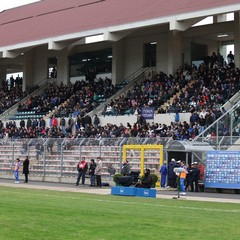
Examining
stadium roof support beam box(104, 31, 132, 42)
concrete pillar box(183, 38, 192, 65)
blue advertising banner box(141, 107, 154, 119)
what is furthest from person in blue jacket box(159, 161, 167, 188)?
concrete pillar box(183, 38, 192, 65)

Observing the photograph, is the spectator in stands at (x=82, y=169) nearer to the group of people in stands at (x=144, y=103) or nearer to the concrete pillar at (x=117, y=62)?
the group of people in stands at (x=144, y=103)

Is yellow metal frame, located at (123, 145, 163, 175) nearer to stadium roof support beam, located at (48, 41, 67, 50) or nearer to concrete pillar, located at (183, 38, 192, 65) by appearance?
concrete pillar, located at (183, 38, 192, 65)

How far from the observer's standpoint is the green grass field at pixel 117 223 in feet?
38.4

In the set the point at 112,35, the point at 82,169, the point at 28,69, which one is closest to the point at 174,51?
the point at 112,35

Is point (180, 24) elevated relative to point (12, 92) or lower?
elevated

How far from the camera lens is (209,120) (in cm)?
3453

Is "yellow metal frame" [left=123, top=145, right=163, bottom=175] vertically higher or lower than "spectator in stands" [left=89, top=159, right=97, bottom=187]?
higher

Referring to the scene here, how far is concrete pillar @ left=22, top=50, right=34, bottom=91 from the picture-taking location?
201 feet

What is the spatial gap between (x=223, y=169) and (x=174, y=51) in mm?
19692

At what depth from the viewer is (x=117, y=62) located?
5275 cm

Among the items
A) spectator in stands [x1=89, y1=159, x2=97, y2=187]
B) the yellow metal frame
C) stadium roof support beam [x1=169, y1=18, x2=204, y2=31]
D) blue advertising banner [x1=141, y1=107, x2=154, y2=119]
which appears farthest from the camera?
stadium roof support beam [x1=169, y1=18, x2=204, y2=31]

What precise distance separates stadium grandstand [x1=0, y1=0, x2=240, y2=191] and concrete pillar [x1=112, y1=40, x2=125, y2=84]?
0.09 meters

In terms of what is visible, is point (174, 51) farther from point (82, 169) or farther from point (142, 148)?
point (82, 169)

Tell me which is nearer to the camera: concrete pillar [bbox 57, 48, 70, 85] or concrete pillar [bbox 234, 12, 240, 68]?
concrete pillar [bbox 234, 12, 240, 68]
